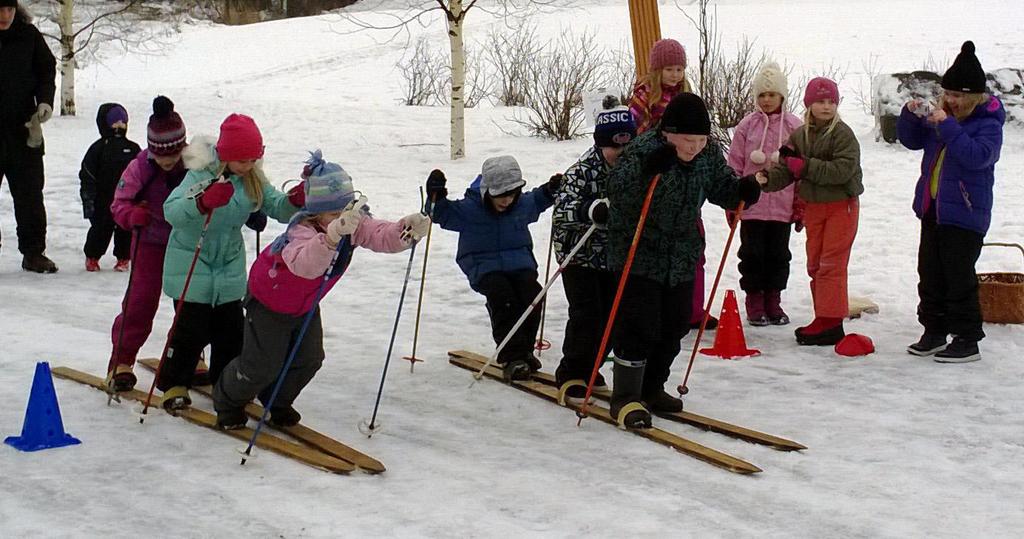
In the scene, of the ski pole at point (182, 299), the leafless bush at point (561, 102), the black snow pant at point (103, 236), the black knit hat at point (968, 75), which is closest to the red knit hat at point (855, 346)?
the black knit hat at point (968, 75)

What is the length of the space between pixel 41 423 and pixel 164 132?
5.52ft

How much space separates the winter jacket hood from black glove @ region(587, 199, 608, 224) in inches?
89.4

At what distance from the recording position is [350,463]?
16.6 feet

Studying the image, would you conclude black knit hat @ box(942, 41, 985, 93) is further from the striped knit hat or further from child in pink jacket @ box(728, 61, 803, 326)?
the striped knit hat

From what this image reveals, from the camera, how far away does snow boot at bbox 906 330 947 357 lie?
23.5ft

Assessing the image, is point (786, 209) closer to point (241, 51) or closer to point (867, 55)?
point (867, 55)

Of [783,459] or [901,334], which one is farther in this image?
[901,334]

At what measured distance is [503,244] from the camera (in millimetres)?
6660

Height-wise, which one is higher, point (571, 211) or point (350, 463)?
point (571, 211)

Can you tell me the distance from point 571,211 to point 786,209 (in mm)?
2195

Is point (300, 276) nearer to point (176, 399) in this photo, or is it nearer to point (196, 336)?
point (196, 336)

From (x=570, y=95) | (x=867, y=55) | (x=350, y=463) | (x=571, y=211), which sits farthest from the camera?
(x=867, y=55)

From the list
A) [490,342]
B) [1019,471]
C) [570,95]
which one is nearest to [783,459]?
[1019,471]

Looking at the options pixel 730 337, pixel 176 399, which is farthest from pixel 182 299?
pixel 730 337
